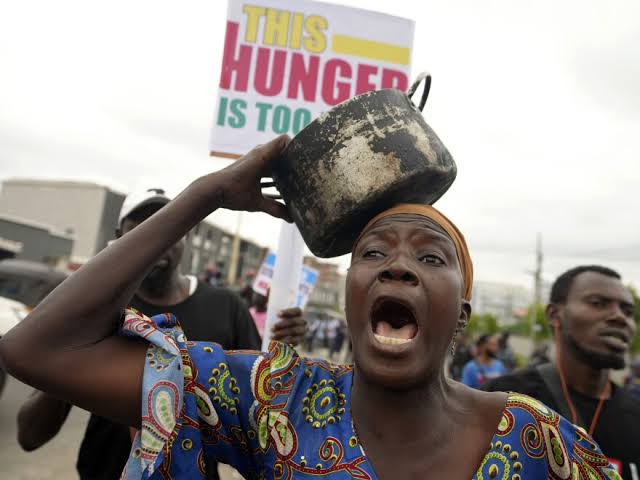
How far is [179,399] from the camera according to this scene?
4.68 feet

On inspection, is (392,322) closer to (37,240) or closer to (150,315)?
(150,315)

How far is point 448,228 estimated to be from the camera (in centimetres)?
162

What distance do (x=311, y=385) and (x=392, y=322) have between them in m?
0.30

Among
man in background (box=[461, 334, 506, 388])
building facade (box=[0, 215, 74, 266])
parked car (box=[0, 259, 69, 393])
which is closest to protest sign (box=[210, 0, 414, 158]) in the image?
man in background (box=[461, 334, 506, 388])

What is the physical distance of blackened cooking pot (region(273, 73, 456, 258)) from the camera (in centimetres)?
146

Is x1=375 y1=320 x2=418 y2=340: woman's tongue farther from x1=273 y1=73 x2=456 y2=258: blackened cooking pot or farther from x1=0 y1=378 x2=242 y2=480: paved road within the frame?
x1=0 y1=378 x2=242 y2=480: paved road

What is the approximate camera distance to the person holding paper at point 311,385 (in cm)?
140

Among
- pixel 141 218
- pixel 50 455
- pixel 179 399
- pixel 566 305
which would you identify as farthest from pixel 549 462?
pixel 50 455

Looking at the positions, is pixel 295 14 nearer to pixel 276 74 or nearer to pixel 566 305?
pixel 276 74

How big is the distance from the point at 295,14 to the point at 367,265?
1961mm

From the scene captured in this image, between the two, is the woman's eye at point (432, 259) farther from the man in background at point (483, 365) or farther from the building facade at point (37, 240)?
the building facade at point (37, 240)

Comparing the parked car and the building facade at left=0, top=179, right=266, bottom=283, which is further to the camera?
the building facade at left=0, top=179, right=266, bottom=283

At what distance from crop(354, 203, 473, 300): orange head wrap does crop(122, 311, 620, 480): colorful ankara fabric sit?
37 centimetres

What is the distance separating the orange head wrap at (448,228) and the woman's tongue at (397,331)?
265mm
